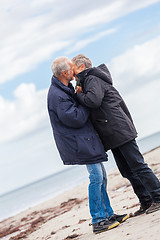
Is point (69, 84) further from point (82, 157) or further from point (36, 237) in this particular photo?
point (36, 237)

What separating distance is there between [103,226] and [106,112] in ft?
4.63

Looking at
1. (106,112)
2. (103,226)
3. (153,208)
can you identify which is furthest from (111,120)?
(103,226)

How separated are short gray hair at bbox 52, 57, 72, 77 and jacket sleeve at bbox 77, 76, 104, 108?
32cm

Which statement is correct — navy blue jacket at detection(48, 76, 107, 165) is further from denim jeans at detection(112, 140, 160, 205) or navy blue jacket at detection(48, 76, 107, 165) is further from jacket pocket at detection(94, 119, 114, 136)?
denim jeans at detection(112, 140, 160, 205)

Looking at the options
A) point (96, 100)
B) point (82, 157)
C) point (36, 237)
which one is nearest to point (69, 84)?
point (96, 100)

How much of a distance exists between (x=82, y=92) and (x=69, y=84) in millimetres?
257

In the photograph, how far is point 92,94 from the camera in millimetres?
4770

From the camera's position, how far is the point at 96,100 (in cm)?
475

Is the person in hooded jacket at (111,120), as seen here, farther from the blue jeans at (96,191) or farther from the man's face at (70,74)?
the blue jeans at (96,191)

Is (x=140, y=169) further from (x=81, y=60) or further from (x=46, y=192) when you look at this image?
(x=46, y=192)

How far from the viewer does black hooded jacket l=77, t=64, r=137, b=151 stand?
192 inches

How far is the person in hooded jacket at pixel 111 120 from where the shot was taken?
4887 mm

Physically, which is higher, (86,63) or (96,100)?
(86,63)

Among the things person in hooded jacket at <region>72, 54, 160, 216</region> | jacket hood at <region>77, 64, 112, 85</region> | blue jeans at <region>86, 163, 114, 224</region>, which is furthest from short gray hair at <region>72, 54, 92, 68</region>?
blue jeans at <region>86, 163, 114, 224</region>
